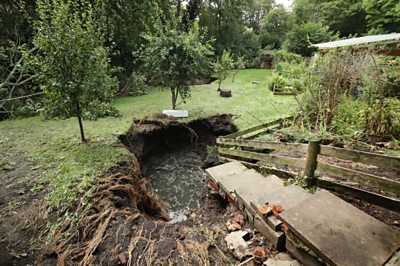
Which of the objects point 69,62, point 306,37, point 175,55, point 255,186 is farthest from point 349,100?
point 306,37

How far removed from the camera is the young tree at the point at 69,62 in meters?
4.09

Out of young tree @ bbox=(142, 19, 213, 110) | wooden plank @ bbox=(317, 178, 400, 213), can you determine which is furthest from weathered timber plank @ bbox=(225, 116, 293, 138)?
young tree @ bbox=(142, 19, 213, 110)

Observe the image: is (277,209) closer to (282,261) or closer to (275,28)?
(282,261)

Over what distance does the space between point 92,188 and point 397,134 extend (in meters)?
5.68

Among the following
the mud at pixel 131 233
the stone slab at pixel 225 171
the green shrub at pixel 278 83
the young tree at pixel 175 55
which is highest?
the young tree at pixel 175 55

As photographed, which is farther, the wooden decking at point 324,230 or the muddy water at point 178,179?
the muddy water at point 178,179

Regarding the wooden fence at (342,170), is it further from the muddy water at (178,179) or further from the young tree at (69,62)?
the young tree at (69,62)

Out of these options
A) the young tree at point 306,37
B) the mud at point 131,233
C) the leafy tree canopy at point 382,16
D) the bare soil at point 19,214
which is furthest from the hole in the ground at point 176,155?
the leafy tree canopy at point 382,16

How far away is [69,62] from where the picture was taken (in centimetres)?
429

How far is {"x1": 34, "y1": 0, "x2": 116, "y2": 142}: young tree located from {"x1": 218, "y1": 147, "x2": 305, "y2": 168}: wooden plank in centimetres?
314

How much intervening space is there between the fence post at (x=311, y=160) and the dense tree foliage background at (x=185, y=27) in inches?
177

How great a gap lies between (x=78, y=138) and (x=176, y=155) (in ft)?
9.30

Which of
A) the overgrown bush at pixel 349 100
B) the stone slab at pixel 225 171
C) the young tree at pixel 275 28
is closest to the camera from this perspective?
the stone slab at pixel 225 171

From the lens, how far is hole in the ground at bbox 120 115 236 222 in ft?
16.1
